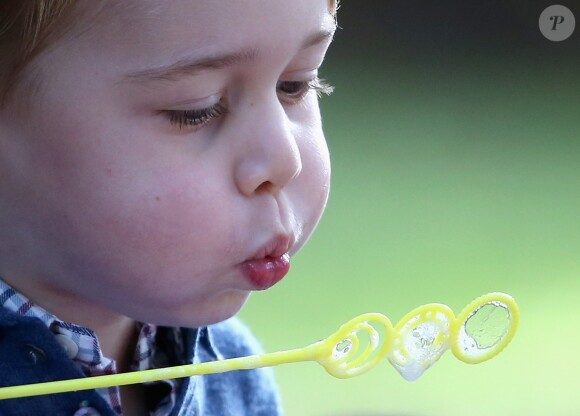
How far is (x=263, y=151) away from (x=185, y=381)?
191 millimetres

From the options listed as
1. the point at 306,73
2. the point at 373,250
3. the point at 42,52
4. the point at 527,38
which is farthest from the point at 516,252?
the point at 42,52

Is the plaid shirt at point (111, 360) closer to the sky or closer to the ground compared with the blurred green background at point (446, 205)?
closer to the ground

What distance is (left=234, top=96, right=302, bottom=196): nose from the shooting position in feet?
1.73

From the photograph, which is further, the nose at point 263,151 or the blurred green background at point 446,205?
the blurred green background at point 446,205

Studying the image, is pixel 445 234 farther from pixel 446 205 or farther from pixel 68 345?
pixel 68 345

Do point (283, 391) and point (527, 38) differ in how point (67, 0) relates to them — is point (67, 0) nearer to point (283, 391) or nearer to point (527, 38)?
point (283, 391)

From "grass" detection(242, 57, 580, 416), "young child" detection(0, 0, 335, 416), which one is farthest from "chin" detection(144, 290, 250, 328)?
"grass" detection(242, 57, 580, 416)

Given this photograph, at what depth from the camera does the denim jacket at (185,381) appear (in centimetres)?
57

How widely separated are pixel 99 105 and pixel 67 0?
5 centimetres

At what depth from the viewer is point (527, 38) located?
5.09ft

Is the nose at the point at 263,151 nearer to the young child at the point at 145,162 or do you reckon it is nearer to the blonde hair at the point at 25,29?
the young child at the point at 145,162

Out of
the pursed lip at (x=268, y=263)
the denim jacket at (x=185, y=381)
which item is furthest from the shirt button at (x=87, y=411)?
the pursed lip at (x=268, y=263)

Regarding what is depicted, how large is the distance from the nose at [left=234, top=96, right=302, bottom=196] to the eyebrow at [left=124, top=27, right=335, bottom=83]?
3 cm

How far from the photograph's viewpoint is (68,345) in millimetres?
587
